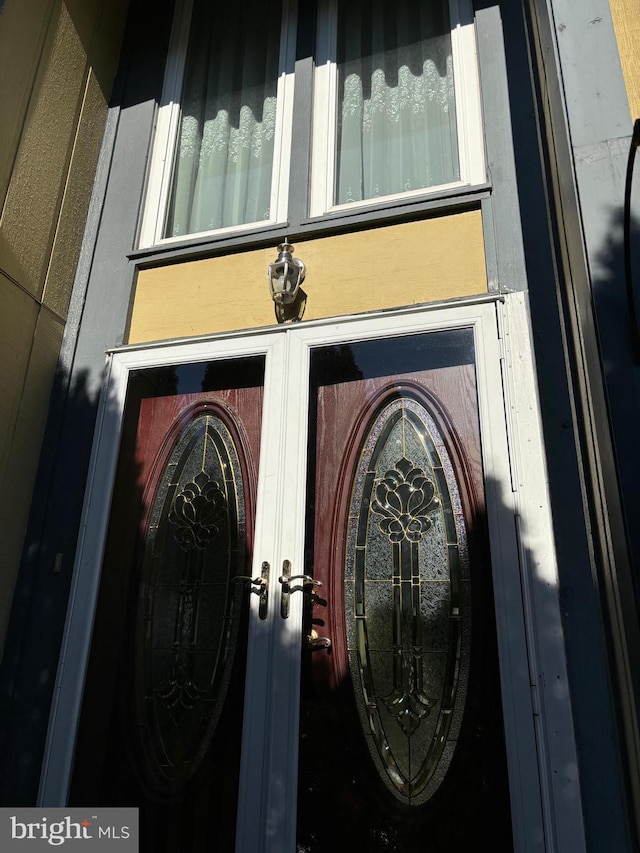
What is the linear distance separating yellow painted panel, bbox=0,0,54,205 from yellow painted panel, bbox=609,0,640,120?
321 cm

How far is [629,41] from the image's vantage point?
10.2 feet

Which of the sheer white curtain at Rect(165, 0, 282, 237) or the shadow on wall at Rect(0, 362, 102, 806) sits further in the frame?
the sheer white curtain at Rect(165, 0, 282, 237)

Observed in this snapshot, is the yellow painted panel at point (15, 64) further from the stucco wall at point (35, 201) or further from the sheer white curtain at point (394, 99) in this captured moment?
the sheer white curtain at point (394, 99)

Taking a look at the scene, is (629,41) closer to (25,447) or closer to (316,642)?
(316,642)

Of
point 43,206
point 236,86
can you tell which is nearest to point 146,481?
point 43,206

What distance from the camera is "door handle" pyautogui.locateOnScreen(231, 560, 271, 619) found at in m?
3.18

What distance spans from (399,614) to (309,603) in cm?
42

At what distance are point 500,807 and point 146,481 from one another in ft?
7.39

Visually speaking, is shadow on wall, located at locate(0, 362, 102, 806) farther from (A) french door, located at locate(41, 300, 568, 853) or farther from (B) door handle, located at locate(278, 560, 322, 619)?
(B) door handle, located at locate(278, 560, 322, 619)

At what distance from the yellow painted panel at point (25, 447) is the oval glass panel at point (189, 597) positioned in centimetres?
73

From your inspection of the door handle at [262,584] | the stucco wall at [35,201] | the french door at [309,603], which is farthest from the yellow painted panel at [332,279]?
the door handle at [262,584]

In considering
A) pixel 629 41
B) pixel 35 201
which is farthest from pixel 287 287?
pixel 629 41

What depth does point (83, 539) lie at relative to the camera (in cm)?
355

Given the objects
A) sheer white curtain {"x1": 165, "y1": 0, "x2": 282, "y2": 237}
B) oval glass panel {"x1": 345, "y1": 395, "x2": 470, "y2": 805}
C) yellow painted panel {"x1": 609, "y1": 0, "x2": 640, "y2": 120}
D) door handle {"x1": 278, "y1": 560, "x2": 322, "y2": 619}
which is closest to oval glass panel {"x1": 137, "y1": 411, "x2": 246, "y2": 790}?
door handle {"x1": 278, "y1": 560, "x2": 322, "y2": 619}
